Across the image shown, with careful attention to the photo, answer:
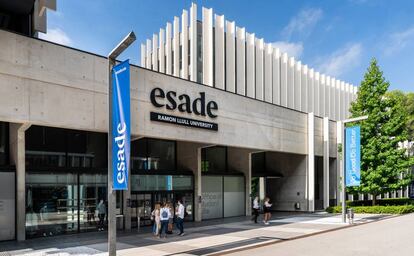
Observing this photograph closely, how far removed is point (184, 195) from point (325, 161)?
51.4 feet

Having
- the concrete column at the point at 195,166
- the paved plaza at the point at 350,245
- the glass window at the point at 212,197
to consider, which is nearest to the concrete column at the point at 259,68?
the glass window at the point at 212,197

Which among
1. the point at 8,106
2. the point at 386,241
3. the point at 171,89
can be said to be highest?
the point at 171,89

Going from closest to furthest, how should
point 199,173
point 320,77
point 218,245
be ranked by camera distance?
point 218,245 < point 199,173 < point 320,77

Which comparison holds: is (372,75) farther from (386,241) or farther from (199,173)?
(386,241)

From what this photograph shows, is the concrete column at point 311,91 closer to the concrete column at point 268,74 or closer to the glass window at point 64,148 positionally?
the concrete column at point 268,74

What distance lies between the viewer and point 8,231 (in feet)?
53.4

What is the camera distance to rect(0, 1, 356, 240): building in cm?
1565

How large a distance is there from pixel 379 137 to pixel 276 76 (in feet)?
80.3

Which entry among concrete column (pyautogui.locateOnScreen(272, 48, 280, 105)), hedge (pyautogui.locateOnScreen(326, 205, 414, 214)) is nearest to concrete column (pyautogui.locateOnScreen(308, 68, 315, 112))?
concrete column (pyautogui.locateOnScreen(272, 48, 280, 105))

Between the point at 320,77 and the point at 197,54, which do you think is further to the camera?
the point at 320,77

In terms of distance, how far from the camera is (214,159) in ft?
93.2

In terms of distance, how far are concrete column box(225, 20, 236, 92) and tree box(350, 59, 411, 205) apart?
16.6 meters

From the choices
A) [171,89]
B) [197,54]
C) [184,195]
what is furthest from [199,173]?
[197,54]

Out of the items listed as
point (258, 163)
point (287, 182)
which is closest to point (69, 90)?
point (258, 163)
